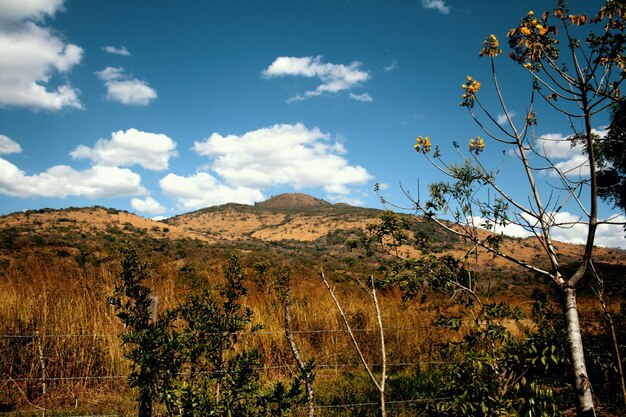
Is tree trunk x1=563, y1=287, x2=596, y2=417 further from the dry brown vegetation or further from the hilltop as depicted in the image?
the hilltop

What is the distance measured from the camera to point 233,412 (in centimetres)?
298

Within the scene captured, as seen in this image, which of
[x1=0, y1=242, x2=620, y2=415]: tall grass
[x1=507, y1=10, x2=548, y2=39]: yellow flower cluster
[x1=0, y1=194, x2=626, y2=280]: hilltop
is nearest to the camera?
[x1=507, y1=10, x2=548, y2=39]: yellow flower cluster

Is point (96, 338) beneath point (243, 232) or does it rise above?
beneath

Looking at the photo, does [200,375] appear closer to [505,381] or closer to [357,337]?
[505,381]

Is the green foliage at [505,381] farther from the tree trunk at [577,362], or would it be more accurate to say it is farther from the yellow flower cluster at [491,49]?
the yellow flower cluster at [491,49]

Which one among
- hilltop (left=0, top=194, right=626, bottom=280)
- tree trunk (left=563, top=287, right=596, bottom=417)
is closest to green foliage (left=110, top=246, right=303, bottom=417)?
tree trunk (left=563, top=287, right=596, bottom=417)

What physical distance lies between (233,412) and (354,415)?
7.70 feet

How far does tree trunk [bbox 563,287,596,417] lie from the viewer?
2646 mm

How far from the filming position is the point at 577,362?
105 inches

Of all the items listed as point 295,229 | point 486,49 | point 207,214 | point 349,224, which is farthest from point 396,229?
point 207,214

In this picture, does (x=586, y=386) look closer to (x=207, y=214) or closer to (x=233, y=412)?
(x=233, y=412)

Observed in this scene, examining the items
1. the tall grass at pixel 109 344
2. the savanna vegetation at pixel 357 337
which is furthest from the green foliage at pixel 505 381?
the tall grass at pixel 109 344

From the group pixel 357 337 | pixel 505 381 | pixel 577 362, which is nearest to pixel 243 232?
pixel 357 337

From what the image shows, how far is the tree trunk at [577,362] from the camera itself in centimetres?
265
